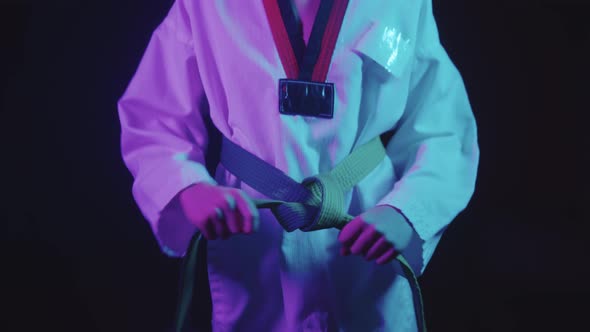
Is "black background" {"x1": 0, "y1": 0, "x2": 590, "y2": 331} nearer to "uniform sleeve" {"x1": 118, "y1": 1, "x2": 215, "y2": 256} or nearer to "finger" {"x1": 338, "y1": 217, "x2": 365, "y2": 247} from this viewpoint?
"uniform sleeve" {"x1": 118, "y1": 1, "x2": 215, "y2": 256}

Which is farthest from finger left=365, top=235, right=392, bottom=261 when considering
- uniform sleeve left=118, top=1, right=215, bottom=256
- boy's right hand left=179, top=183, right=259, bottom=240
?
uniform sleeve left=118, top=1, right=215, bottom=256

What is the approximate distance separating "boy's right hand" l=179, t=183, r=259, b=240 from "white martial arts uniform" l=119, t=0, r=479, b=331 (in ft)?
0.13

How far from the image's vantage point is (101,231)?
1.25 metres

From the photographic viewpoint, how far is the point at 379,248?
855 millimetres

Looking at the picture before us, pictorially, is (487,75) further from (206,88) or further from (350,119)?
(206,88)

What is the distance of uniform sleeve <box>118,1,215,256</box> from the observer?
3.07 feet

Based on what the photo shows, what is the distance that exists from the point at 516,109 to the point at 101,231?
3.49 feet

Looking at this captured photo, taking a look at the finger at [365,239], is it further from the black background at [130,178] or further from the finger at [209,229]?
the black background at [130,178]

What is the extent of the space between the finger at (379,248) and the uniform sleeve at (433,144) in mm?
98

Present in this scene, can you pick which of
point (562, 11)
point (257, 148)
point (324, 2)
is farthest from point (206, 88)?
point (562, 11)

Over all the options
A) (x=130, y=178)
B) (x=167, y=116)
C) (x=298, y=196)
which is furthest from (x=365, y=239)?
(x=130, y=178)

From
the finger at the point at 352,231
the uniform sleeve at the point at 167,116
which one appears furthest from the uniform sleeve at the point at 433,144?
the uniform sleeve at the point at 167,116

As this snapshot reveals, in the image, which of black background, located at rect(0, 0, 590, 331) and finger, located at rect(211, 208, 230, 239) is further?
black background, located at rect(0, 0, 590, 331)

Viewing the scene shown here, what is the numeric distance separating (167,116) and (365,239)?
41 centimetres
